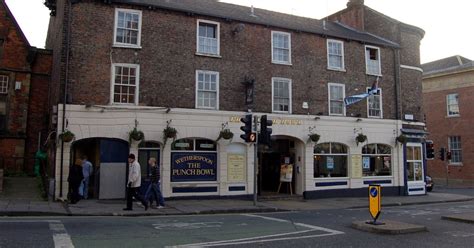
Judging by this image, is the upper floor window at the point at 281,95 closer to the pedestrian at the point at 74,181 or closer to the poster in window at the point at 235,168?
the poster in window at the point at 235,168

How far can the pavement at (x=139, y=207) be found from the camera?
13.8 meters

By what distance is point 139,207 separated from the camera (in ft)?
52.0

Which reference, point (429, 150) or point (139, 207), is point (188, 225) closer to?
point (139, 207)

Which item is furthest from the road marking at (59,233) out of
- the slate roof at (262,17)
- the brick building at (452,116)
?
the brick building at (452,116)

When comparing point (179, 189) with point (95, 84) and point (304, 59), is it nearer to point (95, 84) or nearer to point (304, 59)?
point (95, 84)

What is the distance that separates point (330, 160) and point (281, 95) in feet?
13.9

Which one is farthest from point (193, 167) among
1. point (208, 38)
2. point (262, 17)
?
point (262, 17)

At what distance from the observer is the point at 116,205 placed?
52.7ft

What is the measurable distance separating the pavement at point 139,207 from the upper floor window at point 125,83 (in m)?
4.15

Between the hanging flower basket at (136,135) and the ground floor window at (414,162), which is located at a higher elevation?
the hanging flower basket at (136,135)


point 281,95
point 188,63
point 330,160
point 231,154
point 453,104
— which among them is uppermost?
point 453,104

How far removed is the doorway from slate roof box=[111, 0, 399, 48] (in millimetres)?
5884

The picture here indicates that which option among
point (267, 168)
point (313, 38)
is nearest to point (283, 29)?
point (313, 38)

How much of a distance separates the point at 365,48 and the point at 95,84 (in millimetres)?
14381
